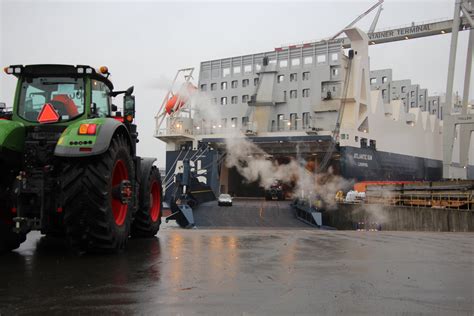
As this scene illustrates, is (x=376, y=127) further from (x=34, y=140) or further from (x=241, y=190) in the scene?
(x=34, y=140)

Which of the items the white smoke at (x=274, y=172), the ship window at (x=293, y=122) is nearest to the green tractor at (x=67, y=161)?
the white smoke at (x=274, y=172)

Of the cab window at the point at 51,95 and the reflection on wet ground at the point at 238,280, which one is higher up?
the cab window at the point at 51,95

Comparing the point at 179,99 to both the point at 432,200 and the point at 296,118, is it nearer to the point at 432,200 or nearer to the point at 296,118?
the point at 296,118

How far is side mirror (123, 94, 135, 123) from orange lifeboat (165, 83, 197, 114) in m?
35.2

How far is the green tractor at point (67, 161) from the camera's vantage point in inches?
234

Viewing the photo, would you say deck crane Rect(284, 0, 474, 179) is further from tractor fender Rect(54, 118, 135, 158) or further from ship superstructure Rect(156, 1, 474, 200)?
tractor fender Rect(54, 118, 135, 158)

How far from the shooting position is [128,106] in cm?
780

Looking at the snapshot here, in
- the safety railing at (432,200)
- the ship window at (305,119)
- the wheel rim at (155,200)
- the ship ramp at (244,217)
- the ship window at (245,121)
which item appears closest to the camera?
the wheel rim at (155,200)

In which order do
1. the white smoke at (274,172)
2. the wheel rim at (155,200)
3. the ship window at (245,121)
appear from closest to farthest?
the wheel rim at (155,200) < the white smoke at (274,172) < the ship window at (245,121)

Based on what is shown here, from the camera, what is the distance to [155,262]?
599 centimetres

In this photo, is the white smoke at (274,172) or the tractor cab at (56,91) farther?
the white smoke at (274,172)

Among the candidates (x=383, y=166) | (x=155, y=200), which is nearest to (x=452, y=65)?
(x=383, y=166)

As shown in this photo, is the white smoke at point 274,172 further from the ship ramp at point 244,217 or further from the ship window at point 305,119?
the ship ramp at point 244,217

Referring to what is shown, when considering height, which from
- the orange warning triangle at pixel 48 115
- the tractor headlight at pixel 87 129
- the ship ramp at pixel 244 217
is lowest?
the ship ramp at pixel 244 217
